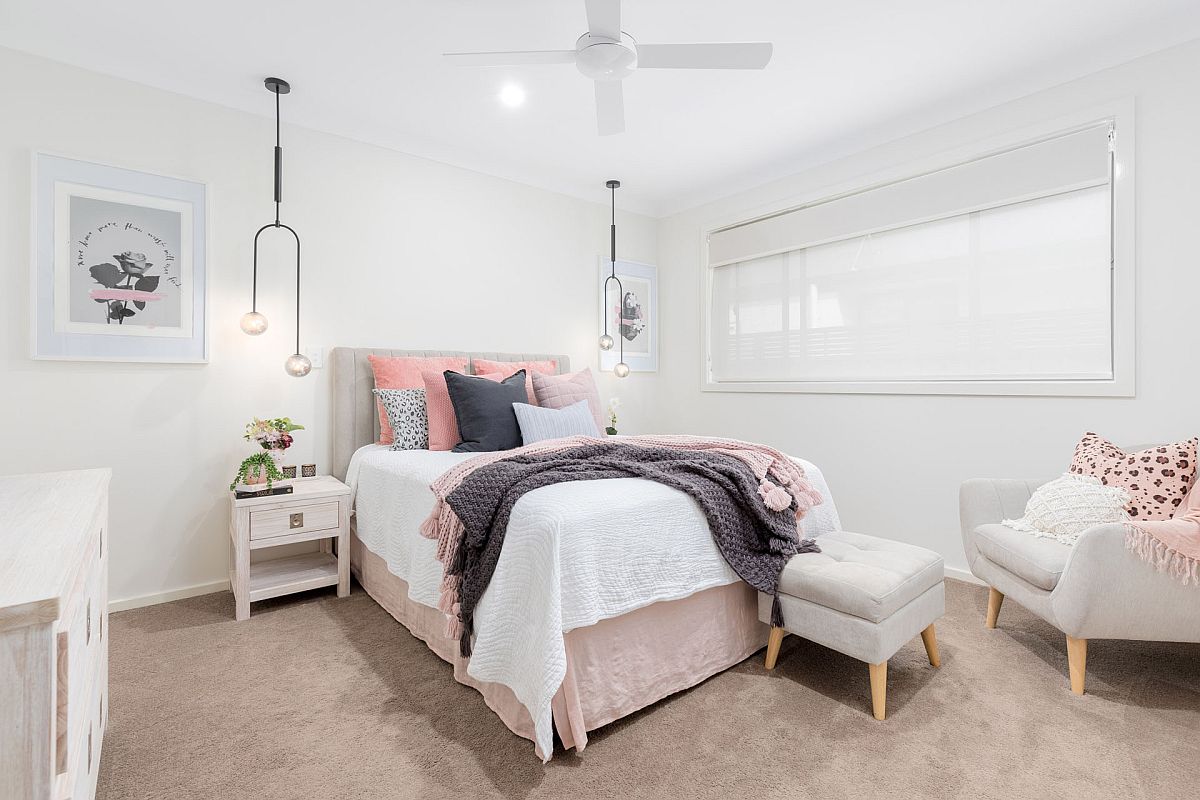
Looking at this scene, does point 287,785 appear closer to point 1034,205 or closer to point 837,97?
point 837,97

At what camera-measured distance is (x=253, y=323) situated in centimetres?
284

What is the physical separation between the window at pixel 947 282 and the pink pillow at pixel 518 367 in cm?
144

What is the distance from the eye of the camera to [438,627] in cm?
220

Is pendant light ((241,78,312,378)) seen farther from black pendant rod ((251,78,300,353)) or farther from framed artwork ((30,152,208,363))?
framed artwork ((30,152,208,363))

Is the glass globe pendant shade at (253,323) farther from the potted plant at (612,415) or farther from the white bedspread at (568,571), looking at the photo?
the potted plant at (612,415)

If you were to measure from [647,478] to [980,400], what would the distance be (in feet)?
6.91

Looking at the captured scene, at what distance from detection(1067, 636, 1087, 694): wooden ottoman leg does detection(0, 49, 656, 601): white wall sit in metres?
3.29

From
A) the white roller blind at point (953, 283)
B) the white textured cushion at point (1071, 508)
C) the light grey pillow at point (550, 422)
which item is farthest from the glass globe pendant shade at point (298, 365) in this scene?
the white textured cushion at point (1071, 508)

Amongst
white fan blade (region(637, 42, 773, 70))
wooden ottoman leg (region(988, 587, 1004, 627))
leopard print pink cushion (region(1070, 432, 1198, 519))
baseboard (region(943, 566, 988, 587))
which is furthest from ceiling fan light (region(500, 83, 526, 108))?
baseboard (region(943, 566, 988, 587))

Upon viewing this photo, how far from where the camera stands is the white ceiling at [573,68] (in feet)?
7.68

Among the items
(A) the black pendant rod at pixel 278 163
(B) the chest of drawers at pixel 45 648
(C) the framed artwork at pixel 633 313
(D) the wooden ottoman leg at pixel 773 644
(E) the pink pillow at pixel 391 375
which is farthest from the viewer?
(C) the framed artwork at pixel 633 313

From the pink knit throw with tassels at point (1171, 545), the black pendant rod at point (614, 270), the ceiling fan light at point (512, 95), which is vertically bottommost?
the pink knit throw with tassels at point (1171, 545)

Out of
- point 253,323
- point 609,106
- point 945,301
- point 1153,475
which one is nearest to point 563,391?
point 609,106

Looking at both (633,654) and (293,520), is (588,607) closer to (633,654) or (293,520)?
(633,654)
